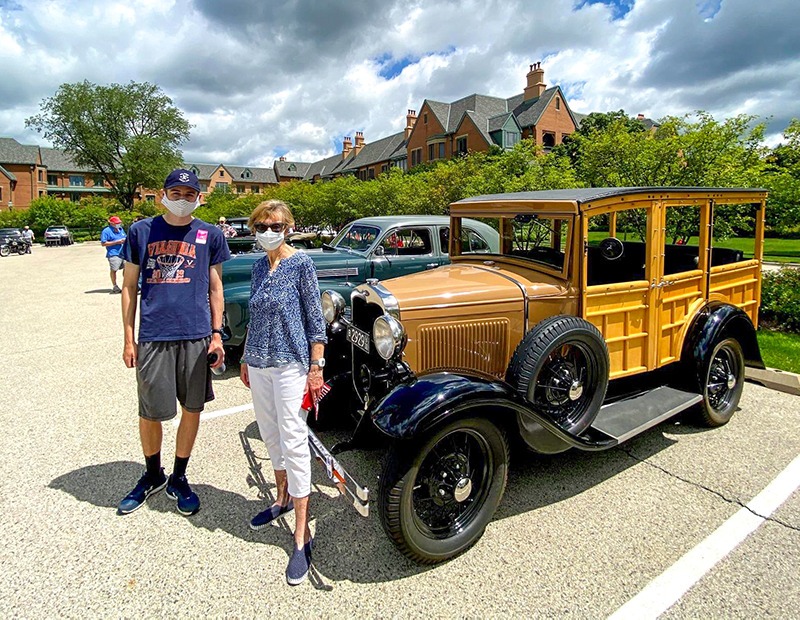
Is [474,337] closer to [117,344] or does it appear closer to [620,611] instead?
[620,611]

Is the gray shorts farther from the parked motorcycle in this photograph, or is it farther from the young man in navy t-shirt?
the parked motorcycle

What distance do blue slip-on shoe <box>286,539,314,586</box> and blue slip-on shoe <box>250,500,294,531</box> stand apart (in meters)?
0.44

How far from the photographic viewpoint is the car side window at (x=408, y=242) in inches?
283

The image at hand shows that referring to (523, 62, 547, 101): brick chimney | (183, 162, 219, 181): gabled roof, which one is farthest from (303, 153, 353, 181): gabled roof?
(523, 62, 547, 101): brick chimney

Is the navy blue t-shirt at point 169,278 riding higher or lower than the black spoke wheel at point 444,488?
higher

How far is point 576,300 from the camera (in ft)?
12.0

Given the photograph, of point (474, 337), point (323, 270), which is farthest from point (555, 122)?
point (474, 337)

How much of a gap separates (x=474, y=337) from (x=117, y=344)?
257 inches

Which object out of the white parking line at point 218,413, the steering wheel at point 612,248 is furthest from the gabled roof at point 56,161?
the steering wheel at point 612,248

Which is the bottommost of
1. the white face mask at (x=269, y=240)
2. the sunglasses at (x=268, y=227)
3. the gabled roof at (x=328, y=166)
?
the white face mask at (x=269, y=240)

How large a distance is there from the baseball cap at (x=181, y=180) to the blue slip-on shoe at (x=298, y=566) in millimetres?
2307

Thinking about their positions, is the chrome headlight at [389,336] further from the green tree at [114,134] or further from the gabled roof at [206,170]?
the gabled roof at [206,170]

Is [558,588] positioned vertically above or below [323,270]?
below

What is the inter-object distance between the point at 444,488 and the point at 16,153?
279ft
